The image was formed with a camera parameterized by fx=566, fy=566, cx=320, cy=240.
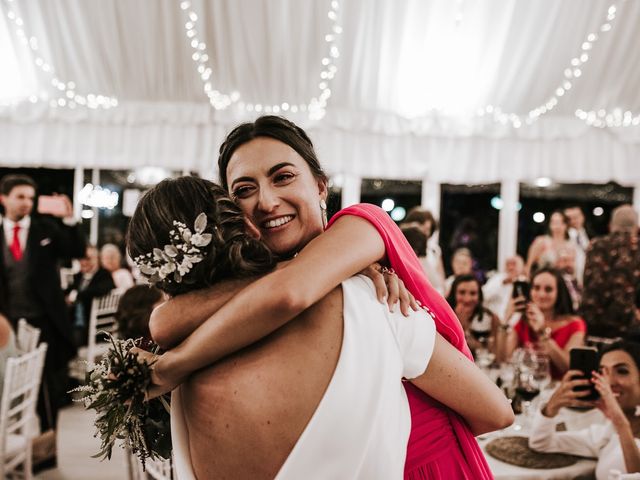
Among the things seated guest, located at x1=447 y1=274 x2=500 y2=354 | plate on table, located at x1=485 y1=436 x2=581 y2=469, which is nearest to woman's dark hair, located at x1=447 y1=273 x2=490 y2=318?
seated guest, located at x1=447 y1=274 x2=500 y2=354

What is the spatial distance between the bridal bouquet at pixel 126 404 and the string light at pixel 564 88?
18.1 feet

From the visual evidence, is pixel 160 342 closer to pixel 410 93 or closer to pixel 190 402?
pixel 190 402

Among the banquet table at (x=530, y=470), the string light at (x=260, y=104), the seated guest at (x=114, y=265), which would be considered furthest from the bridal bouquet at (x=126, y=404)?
the seated guest at (x=114, y=265)

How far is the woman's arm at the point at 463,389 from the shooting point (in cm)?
106

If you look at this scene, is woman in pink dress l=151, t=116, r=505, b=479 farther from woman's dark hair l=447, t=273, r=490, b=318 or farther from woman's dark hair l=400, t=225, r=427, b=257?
woman's dark hair l=447, t=273, r=490, b=318

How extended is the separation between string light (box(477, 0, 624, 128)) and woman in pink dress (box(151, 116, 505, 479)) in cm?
496

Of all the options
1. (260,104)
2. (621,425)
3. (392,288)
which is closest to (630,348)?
A: (621,425)

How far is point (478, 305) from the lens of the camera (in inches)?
144

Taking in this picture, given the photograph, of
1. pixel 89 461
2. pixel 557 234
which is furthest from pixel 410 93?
pixel 89 461

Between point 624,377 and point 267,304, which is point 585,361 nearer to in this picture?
point 624,377

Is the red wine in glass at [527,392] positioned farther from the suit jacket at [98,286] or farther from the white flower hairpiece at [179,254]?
the suit jacket at [98,286]

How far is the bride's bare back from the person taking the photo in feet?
3.01

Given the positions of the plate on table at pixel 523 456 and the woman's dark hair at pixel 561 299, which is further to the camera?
the woman's dark hair at pixel 561 299

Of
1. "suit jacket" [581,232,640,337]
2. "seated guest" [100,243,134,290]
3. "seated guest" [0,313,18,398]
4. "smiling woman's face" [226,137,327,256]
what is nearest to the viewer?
"smiling woman's face" [226,137,327,256]
